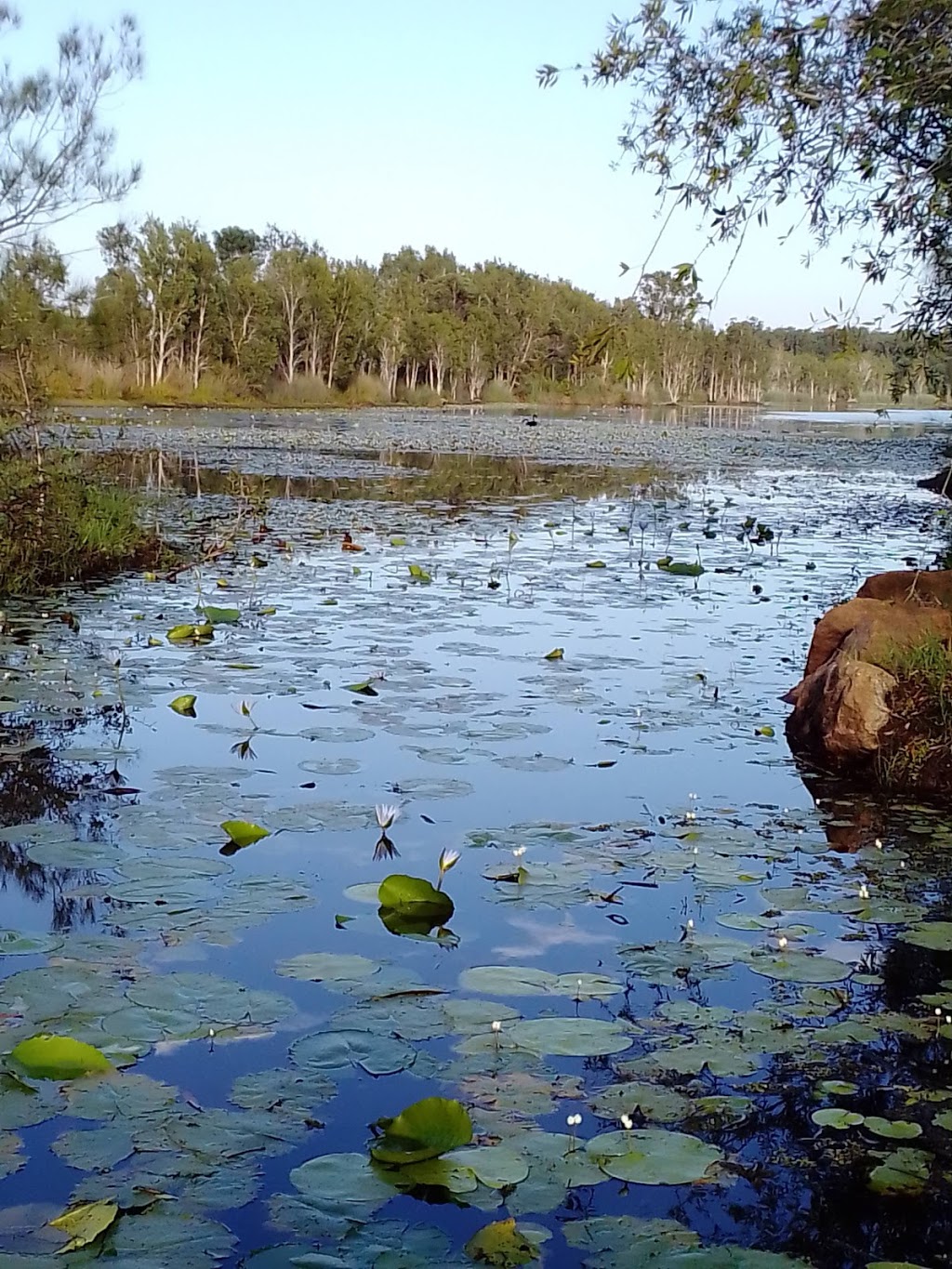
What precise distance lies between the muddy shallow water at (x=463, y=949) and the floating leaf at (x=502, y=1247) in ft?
0.10

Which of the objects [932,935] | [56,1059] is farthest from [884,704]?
[56,1059]

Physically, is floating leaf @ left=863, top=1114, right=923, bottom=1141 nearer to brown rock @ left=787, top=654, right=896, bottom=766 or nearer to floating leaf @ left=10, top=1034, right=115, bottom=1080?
floating leaf @ left=10, top=1034, right=115, bottom=1080

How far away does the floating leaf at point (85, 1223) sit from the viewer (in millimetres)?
2217

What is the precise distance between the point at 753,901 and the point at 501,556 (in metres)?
8.27

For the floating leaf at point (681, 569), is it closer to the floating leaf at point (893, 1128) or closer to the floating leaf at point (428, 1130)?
the floating leaf at point (893, 1128)

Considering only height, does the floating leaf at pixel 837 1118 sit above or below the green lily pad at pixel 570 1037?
below

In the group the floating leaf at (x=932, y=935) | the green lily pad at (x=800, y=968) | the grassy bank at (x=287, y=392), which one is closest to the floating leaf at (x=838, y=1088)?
the green lily pad at (x=800, y=968)

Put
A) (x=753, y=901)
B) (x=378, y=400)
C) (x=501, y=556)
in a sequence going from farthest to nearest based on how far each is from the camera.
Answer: (x=378, y=400)
(x=501, y=556)
(x=753, y=901)

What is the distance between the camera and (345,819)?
4.69 m

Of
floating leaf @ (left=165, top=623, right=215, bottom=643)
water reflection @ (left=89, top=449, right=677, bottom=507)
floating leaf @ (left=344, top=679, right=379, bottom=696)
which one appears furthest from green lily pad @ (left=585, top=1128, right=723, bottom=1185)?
water reflection @ (left=89, top=449, right=677, bottom=507)

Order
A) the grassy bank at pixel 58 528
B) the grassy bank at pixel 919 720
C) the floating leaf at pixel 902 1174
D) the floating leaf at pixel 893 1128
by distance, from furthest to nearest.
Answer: the grassy bank at pixel 58 528
the grassy bank at pixel 919 720
the floating leaf at pixel 893 1128
the floating leaf at pixel 902 1174

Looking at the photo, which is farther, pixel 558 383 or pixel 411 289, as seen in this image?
pixel 558 383

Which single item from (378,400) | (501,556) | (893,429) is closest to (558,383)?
(378,400)

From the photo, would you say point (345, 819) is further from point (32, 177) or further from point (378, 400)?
point (378, 400)
